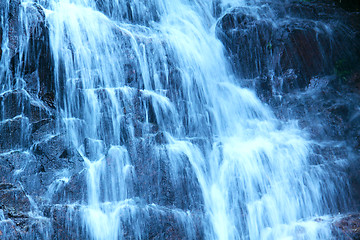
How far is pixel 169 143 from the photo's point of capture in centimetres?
811

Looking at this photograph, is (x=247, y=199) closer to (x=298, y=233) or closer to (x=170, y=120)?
(x=298, y=233)

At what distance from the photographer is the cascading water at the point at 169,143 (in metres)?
7.26

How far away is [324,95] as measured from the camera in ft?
33.5

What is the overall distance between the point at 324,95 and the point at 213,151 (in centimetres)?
404

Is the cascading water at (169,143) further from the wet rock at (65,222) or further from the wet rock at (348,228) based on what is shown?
the wet rock at (348,228)

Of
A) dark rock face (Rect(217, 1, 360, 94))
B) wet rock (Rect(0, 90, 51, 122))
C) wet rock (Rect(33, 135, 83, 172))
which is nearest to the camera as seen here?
wet rock (Rect(33, 135, 83, 172))

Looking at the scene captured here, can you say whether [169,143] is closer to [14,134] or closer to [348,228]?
[14,134]

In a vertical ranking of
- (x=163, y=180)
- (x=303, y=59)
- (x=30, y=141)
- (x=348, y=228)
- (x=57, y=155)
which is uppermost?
(x=303, y=59)

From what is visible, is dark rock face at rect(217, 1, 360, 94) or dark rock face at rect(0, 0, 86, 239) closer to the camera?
dark rock face at rect(0, 0, 86, 239)

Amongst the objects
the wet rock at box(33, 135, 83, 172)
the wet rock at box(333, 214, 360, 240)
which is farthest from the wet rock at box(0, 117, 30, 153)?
the wet rock at box(333, 214, 360, 240)

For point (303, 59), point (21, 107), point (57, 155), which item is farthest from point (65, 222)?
point (303, 59)

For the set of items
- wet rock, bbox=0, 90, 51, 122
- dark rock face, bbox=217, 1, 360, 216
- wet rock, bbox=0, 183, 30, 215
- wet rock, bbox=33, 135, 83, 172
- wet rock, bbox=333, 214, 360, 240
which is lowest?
wet rock, bbox=333, 214, 360, 240

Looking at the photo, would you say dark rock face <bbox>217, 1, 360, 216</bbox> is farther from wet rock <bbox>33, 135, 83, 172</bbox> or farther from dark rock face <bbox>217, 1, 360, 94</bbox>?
wet rock <bbox>33, 135, 83, 172</bbox>

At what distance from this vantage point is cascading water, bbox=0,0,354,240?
726cm
